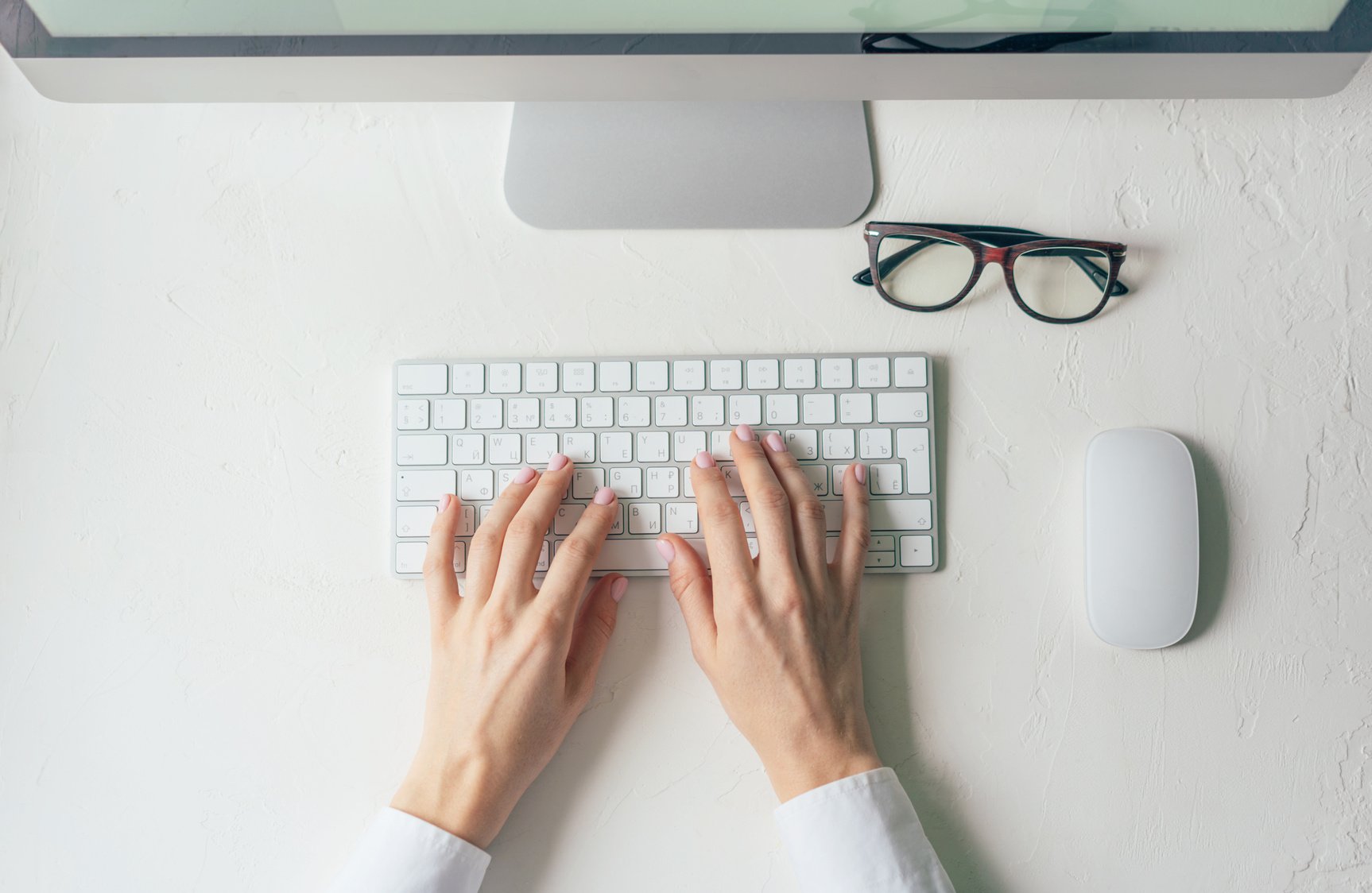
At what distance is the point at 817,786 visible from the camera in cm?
60

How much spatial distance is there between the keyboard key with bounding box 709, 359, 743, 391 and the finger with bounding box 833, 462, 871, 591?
0.36 ft

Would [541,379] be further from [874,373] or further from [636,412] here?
[874,373]

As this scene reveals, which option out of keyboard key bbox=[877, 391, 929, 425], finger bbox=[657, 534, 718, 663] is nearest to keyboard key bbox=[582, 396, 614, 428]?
finger bbox=[657, 534, 718, 663]

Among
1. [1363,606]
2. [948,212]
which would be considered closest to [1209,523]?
[1363,606]

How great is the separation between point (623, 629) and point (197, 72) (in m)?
0.50

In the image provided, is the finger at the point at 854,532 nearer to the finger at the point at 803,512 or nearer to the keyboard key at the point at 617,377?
the finger at the point at 803,512

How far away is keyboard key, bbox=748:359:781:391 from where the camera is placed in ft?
2.16

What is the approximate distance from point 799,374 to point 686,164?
19cm

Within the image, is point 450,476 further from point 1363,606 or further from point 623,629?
point 1363,606

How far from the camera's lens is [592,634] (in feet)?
2.11

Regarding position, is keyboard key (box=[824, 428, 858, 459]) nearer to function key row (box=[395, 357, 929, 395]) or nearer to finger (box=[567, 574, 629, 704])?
function key row (box=[395, 357, 929, 395])

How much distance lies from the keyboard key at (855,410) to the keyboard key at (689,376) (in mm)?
112

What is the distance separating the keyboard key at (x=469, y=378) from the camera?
657 millimetres

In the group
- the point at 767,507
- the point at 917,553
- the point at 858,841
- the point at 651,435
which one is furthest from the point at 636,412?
the point at 858,841
